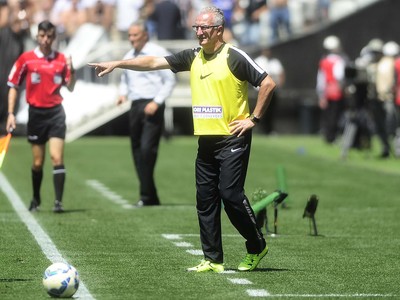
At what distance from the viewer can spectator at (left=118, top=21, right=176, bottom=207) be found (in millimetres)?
18141

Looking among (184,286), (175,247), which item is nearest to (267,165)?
(175,247)

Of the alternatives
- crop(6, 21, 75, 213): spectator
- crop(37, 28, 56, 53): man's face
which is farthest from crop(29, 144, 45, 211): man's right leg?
crop(37, 28, 56, 53): man's face

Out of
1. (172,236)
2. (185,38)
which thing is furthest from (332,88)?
(172,236)

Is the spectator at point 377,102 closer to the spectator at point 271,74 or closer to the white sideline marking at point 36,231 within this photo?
the spectator at point 271,74

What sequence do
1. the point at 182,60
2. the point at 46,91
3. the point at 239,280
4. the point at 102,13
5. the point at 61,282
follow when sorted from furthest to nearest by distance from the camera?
the point at 102,13, the point at 46,91, the point at 182,60, the point at 239,280, the point at 61,282

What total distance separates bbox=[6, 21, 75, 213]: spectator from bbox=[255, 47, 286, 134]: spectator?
773 inches

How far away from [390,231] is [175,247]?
9.90 ft

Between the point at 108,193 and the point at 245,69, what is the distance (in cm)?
943

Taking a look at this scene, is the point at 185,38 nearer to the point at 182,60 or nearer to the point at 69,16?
the point at 69,16

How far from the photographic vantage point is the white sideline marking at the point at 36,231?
35.3 feet

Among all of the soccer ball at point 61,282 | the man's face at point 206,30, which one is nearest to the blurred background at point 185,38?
the man's face at point 206,30

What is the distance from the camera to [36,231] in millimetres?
15070

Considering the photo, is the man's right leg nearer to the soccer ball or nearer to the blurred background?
the soccer ball

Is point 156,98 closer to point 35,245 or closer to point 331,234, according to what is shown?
point 331,234
